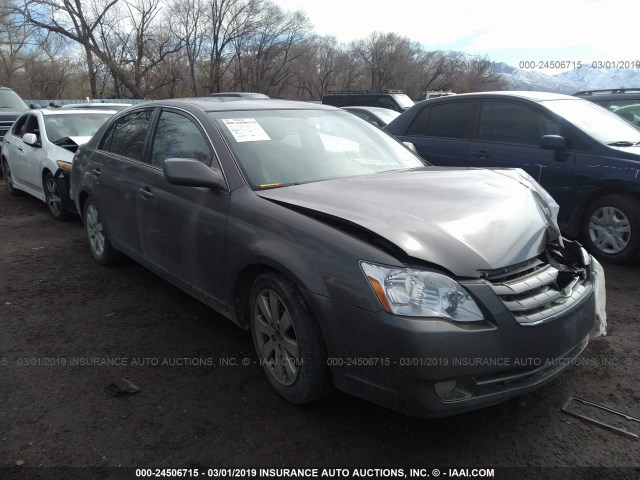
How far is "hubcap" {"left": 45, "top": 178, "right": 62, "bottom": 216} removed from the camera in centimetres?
690

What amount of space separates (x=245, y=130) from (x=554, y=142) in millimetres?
3402

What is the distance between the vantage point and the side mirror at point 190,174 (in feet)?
9.62

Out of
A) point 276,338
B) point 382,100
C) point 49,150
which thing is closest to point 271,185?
point 276,338

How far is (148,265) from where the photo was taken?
400 centimetres

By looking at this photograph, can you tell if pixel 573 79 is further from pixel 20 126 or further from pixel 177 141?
A: pixel 177 141

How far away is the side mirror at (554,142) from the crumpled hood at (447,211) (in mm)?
2042

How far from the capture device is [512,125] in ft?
18.7

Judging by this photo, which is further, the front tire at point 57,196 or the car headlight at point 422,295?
the front tire at point 57,196

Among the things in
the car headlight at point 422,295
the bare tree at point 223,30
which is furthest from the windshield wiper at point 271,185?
the bare tree at point 223,30

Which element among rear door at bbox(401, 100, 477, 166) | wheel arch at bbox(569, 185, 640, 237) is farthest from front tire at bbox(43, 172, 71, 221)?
wheel arch at bbox(569, 185, 640, 237)

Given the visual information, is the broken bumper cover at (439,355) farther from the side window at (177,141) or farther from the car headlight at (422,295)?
the side window at (177,141)

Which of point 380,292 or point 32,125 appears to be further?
point 32,125

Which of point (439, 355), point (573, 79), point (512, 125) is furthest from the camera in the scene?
point (573, 79)

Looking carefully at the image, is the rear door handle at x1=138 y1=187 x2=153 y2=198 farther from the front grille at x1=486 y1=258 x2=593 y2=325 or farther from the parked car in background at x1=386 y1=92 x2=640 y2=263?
the parked car in background at x1=386 y1=92 x2=640 y2=263
